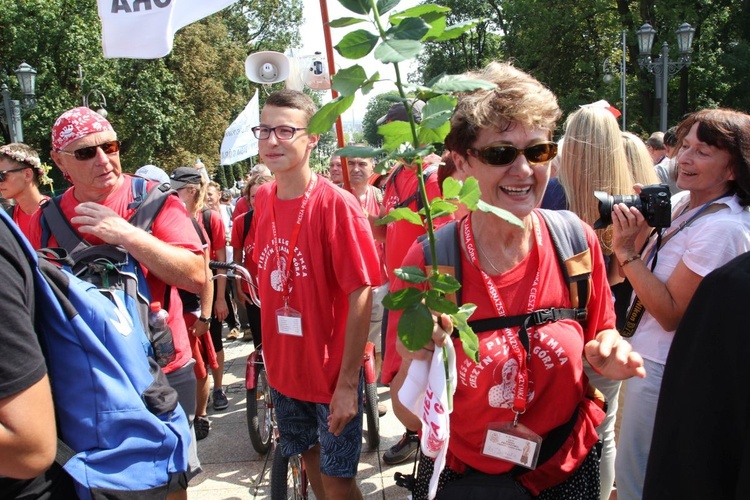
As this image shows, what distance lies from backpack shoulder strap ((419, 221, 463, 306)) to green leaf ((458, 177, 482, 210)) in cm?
58

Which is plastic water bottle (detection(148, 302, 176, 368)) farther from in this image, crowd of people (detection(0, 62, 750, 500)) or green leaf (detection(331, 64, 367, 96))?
green leaf (detection(331, 64, 367, 96))

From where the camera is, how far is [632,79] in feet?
79.3

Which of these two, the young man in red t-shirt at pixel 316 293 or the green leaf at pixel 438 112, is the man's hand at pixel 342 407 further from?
the green leaf at pixel 438 112

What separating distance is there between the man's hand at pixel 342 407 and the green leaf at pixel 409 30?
1797 millimetres

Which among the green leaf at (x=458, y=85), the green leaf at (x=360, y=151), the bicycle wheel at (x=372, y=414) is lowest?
the bicycle wheel at (x=372, y=414)

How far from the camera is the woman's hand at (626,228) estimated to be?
232 centimetres

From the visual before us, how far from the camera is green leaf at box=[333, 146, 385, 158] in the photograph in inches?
42.6

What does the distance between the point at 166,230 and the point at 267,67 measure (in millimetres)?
4954

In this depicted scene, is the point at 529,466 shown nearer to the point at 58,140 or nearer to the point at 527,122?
the point at 527,122

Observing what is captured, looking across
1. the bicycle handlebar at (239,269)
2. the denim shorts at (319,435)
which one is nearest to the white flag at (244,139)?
the bicycle handlebar at (239,269)

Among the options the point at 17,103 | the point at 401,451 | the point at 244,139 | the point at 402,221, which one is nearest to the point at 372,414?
the point at 401,451

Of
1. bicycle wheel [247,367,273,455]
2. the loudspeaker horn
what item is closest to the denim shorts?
bicycle wheel [247,367,273,455]

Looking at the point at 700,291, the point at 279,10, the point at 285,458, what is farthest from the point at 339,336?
the point at 279,10

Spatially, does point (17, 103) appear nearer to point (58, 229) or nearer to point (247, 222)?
point (247, 222)
